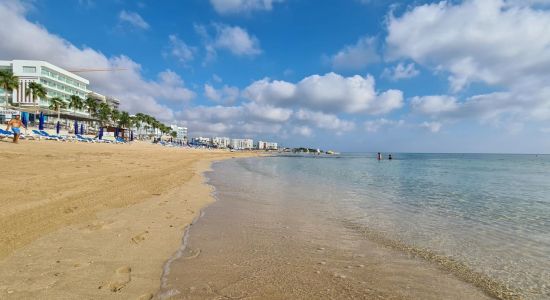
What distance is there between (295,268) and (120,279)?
2.48 meters

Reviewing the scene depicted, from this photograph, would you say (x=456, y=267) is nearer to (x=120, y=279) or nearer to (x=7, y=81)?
(x=120, y=279)

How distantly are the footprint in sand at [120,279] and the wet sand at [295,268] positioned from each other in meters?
0.51

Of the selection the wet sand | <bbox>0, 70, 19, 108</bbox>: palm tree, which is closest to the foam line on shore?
the wet sand

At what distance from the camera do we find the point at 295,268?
4.60 meters

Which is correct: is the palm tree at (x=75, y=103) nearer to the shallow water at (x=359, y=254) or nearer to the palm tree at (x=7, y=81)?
the palm tree at (x=7, y=81)

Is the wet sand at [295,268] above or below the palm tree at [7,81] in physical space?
below

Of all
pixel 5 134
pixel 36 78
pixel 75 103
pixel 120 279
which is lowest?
pixel 120 279

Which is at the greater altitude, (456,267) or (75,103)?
(75,103)

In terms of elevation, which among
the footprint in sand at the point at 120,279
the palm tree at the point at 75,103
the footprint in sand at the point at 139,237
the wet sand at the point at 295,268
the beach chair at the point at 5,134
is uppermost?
the palm tree at the point at 75,103

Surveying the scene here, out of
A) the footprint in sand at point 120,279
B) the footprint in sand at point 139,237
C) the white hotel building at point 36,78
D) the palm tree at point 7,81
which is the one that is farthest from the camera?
the white hotel building at point 36,78

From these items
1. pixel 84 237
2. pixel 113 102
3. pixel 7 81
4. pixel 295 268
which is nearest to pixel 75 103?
pixel 7 81

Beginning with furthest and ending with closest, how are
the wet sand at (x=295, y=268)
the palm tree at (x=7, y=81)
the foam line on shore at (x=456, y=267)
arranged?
the palm tree at (x=7, y=81)
the foam line on shore at (x=456, y=267)
the wet sand at (x=295, y=268)

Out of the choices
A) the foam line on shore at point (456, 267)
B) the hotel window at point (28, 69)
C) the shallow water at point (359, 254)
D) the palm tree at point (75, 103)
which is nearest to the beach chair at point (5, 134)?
the shallow water at point (359, 254)

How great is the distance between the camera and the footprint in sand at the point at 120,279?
3.62m
